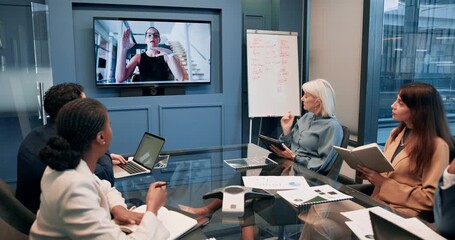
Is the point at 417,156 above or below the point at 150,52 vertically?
below

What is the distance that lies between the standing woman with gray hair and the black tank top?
1810 mm

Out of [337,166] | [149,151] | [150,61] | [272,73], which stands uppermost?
[150,61]

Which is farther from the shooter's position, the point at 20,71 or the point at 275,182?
the point at 20,71

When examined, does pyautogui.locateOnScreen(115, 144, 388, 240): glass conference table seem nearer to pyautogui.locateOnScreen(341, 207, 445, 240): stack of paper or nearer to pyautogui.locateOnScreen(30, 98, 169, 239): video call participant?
pyautogui.locateOnScreen(341, 207, 445, 240): stack of paper

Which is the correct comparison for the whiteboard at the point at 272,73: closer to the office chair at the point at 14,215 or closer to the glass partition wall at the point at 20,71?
the glass partition wall at the point at 20,71

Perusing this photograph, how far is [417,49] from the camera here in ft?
10.6

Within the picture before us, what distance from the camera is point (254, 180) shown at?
1.86 metres

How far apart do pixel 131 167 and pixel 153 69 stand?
2.00m

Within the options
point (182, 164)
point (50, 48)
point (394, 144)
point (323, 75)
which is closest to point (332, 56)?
point (323, 75)

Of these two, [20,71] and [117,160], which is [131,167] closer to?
[117,160]

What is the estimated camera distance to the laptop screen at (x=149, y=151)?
6.93 feet

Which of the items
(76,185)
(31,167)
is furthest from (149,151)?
(76,185)

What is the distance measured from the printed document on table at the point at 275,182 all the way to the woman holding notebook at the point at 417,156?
35 centimetres

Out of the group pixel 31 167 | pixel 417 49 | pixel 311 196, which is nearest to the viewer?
pixel 31 167
